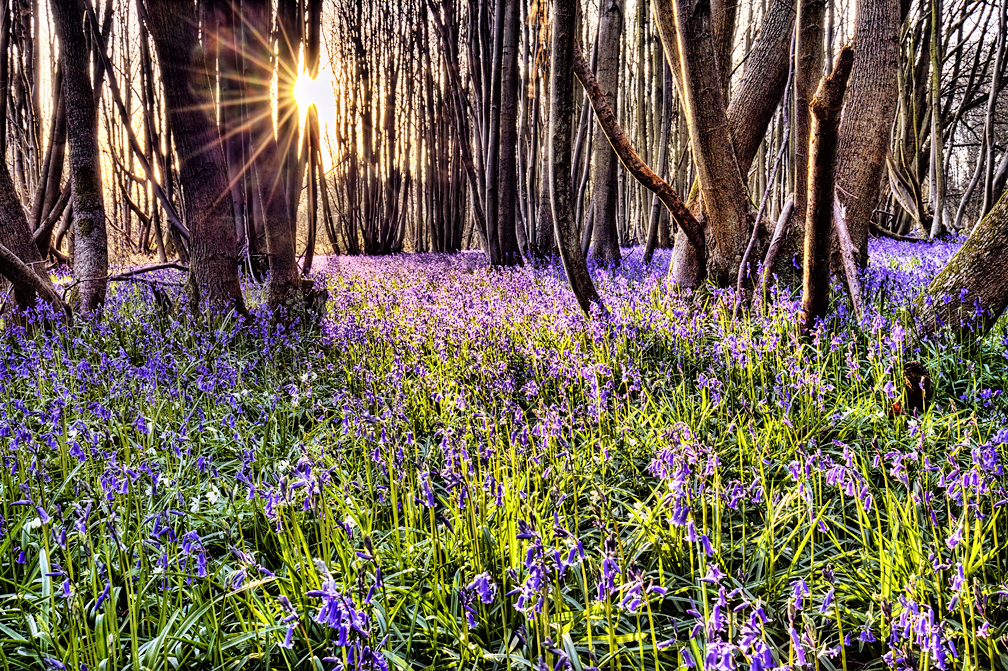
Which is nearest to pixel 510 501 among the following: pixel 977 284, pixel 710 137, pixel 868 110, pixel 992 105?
pixel 977 284

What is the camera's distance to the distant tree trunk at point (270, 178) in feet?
19.5

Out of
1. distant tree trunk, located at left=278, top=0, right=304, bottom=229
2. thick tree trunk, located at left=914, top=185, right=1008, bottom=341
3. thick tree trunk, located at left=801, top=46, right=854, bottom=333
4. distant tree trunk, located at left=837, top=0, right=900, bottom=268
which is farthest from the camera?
distant tree trunk, located at left=278, top=0, right=304, bottom=229

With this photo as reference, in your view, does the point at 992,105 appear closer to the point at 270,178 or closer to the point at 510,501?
the point at 270,178

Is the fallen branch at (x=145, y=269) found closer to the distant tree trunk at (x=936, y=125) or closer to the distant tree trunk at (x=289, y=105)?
the distant tree trunk at (x=289, y=105)

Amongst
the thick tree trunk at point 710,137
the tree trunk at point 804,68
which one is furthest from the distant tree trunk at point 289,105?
the tree trunk at point 804,68

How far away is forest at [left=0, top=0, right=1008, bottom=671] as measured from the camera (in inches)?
62.1

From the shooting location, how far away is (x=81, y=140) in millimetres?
5664

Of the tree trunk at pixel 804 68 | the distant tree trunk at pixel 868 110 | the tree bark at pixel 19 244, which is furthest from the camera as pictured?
the tree bark at pixel 19 244

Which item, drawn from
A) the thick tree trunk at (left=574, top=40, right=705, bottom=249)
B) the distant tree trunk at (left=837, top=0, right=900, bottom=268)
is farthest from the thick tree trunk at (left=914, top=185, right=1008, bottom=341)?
the thick tree trunk at (left=574, top=40, right=705, bottom=249)

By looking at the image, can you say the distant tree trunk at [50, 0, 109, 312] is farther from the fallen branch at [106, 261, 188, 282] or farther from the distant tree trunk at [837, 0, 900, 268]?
the distant tree trunk at [837, 0, 900, 268]

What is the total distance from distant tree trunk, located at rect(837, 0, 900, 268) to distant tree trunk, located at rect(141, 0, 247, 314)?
5.28 metres

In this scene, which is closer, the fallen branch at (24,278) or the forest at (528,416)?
the forest at (528,416)

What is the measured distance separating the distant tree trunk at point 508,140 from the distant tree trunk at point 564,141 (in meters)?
3.95

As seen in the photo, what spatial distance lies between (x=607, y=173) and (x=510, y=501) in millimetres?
8448
